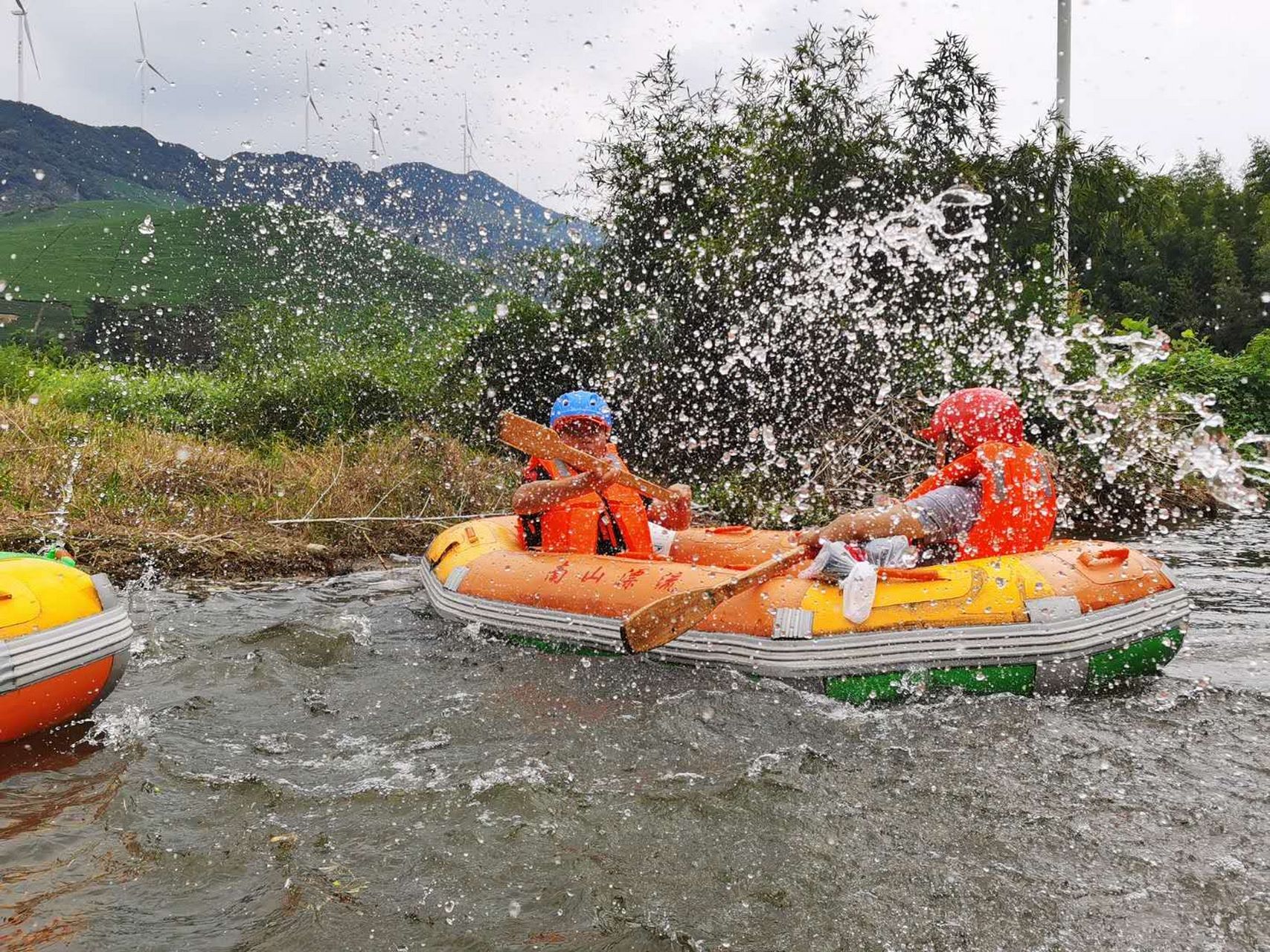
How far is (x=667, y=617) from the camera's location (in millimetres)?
4297

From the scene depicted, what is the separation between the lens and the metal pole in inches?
431

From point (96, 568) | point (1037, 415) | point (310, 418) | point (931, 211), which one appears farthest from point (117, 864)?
point (931, 211)

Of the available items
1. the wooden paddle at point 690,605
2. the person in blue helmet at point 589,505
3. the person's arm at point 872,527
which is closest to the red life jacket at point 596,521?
the person in blue helmet at point 589,505

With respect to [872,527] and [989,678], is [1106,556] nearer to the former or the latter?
[989,678]

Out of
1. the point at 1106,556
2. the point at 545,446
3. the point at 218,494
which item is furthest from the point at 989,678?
the point at 218,494

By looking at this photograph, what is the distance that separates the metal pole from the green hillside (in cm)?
746

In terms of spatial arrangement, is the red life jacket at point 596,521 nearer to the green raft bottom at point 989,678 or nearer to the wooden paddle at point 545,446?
the wooden paddle at point 545,446

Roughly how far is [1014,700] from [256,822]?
320 centimetres

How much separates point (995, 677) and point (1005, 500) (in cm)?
97

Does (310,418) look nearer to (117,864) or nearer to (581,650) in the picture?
(581,650)

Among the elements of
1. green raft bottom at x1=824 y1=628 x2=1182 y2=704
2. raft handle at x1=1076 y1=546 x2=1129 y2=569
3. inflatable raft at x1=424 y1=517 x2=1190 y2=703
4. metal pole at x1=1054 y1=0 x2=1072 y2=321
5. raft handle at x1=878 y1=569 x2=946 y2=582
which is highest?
metal pole at x1=1054 y1=0 x2=1072 y2=321

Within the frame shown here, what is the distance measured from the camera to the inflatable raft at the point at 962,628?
426 centimetres

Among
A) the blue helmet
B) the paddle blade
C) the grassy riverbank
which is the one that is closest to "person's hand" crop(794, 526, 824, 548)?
the paddle blade

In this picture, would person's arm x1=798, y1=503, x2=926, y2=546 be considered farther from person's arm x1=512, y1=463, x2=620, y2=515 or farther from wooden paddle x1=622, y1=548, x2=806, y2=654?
person's arm x1=512, y1=463, x2=620, y2=515
